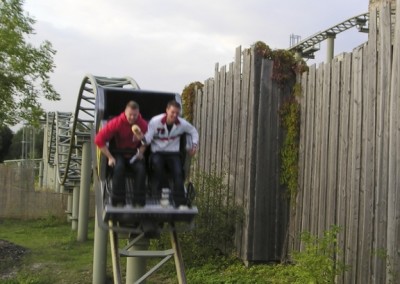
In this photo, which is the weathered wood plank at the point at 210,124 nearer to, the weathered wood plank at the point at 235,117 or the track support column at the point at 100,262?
the weathered wood plank at the point at 235,117

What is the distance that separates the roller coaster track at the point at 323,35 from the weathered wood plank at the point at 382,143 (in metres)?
23.2

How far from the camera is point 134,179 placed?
6.25m

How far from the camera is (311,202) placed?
7.96m

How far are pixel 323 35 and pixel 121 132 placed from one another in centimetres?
2973

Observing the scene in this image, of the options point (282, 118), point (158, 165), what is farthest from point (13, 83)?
point (158, 165)

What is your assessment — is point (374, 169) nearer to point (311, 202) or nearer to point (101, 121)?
point (311, 202)

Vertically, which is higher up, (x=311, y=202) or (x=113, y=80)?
(x=113, y=80)

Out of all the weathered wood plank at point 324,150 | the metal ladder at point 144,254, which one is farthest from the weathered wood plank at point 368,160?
the metal ladder at point 144,254

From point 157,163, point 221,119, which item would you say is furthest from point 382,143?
point 221,119

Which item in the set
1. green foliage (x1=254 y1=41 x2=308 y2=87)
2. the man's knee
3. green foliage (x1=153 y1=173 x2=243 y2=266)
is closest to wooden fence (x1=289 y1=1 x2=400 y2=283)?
green foliage (x1=254 y1=41 x2=308 y2=87)

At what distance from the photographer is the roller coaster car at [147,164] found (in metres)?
5.85

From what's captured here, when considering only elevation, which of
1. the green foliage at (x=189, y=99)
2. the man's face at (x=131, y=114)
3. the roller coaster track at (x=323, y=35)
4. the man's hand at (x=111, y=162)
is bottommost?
the man's hand at (x=111, y=162)

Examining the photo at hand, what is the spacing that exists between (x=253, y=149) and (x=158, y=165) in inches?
121

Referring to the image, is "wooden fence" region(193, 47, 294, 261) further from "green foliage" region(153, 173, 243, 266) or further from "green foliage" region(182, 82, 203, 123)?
"green foliage" region(182, 82, 203, 123)
